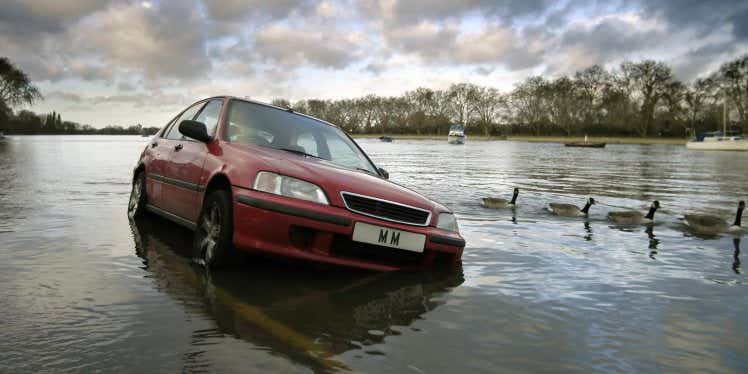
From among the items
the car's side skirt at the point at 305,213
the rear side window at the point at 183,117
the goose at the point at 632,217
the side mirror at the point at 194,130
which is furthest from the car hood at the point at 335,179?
the goose at the point at 632,217

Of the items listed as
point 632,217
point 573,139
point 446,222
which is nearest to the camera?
point 446,222

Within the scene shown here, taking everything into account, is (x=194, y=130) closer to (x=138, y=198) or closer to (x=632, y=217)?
(x=138, y=198)

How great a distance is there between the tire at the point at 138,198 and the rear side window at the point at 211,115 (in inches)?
54.8

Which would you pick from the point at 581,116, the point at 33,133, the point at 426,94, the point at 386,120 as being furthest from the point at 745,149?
the point at 33,133

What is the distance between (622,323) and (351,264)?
6.04 ft

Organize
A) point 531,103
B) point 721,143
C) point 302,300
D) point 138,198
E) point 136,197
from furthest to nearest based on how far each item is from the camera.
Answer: point 531,103 < point 721,143 < point 136,197 < point 138,198 < point 302,300

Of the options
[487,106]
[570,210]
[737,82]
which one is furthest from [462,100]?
[570,210]

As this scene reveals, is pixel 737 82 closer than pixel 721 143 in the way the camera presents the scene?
No

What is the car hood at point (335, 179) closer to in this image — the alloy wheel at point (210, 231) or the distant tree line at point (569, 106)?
the alloy wheel at point (210, 231)

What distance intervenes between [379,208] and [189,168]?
2033 mm

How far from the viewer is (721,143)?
57969 millimetres

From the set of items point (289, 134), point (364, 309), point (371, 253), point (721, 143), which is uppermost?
point (721, 143)

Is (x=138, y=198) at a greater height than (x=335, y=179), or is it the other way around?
(x=335, y=179)

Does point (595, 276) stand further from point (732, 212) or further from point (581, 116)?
point (581, 116)
